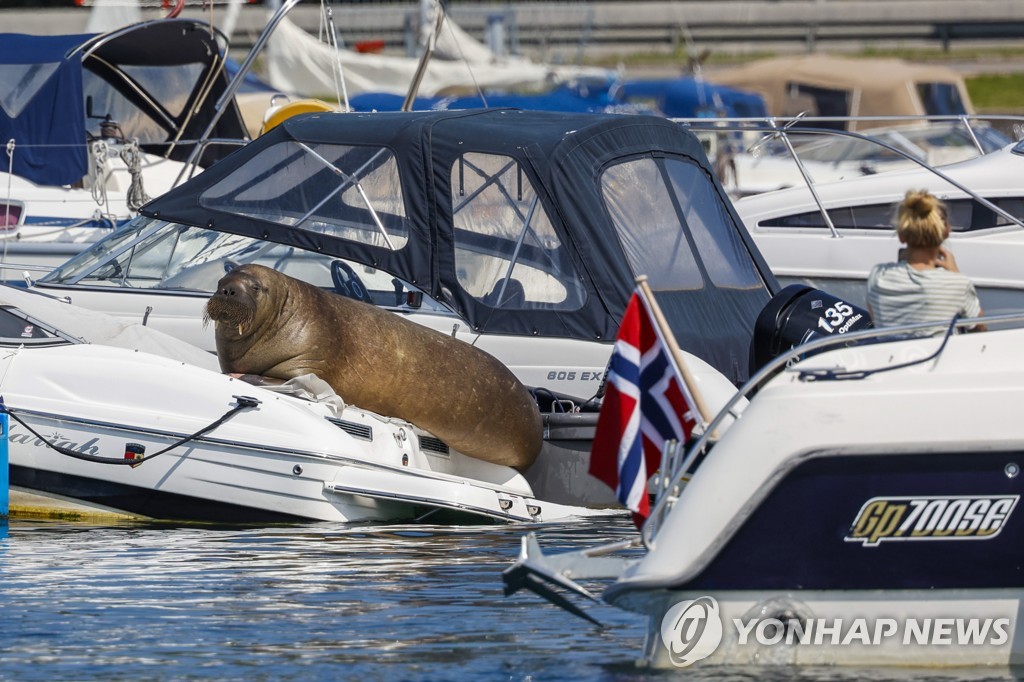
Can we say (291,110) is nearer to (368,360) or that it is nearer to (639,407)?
(368,360)

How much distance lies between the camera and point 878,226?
1372 centimetres

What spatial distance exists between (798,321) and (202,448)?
3181mm

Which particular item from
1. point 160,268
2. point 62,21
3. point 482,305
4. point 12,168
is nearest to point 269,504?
point 482,305

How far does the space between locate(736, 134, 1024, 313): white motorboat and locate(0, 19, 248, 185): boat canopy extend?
5.17 meters

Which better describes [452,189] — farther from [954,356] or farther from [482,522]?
[954,356]

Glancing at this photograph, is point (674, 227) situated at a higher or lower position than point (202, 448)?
higher

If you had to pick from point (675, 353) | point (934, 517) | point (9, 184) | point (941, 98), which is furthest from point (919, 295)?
point (941, 98)

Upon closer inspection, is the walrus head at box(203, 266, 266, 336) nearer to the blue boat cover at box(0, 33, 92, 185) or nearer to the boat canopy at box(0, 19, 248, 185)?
the boat canopy at box(0, 19, 248, 185)

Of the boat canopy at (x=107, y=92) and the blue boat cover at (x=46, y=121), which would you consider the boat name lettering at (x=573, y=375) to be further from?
the blue boat cover at (x=46, y=121)

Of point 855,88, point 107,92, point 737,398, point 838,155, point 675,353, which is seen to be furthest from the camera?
point 855,88

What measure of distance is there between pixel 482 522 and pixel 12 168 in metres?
7.56

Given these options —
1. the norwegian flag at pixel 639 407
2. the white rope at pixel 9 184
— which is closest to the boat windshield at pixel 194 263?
the white rope at pixel 9 184

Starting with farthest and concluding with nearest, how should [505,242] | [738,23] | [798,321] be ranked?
[738,23] → [505,242] → [798,321]

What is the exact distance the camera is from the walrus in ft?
28.6
